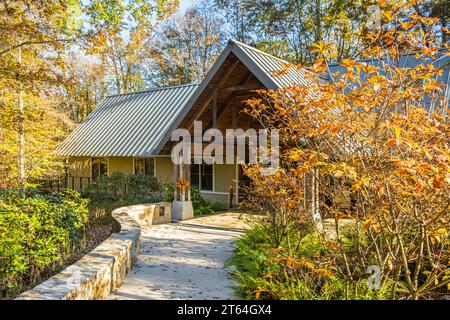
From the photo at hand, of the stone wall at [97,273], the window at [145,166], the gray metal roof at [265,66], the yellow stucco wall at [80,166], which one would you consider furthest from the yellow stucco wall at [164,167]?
the stone wall at [97,273]

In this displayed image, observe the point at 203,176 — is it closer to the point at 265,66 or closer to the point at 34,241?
the point at 265,66

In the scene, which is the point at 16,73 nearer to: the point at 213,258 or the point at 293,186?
the point at 213,258

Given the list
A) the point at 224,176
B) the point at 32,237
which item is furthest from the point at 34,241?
the point at 224,176

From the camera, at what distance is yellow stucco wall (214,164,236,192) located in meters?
16.7

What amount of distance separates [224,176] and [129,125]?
611cm

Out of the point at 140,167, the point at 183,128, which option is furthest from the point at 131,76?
the point at 183,128

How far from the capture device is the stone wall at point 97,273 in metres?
4.34

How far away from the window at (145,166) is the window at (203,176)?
223 centimetres

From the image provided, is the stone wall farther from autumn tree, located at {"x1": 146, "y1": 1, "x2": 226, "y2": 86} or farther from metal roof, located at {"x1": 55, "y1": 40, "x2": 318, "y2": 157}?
autumn tree, located at {"x1": 146, "y1": 1, "x2": 226, "y2": 86}

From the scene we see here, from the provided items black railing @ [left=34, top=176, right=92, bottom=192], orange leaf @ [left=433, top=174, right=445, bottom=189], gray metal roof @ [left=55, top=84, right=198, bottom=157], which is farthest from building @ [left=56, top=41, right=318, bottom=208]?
orange leaf @ [left=433, top=174, right=445, bottom=189]

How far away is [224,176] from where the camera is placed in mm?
16906

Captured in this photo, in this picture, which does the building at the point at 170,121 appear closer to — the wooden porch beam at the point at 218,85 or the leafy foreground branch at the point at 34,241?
the wooden porch beam at the point at 218,85
